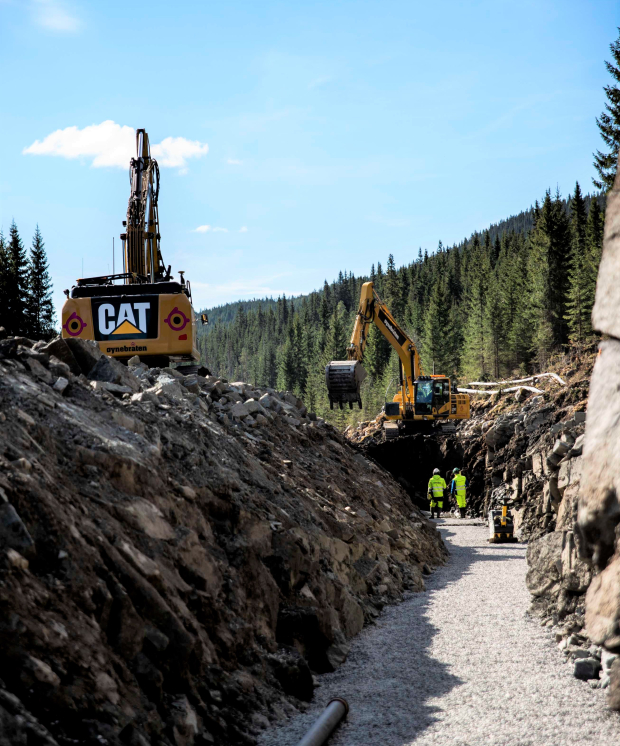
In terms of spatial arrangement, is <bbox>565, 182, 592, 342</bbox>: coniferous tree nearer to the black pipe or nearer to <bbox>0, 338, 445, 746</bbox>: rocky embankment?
<bbox>0, 338, 445, 746</bbox>: rocky embankment

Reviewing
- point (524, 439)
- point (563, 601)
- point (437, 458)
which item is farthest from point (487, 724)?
point (437, 458)

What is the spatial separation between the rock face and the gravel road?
6.60ft

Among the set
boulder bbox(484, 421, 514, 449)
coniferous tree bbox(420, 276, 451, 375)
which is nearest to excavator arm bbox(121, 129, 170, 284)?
boulder bbox(484, 421, 514, 449)

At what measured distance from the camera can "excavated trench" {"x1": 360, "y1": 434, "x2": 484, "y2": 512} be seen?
109ft

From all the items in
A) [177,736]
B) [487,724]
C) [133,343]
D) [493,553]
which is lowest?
[493,553]

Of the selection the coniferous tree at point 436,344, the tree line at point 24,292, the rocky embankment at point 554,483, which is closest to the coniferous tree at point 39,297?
the tree line at point 24,292

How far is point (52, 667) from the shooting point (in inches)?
176

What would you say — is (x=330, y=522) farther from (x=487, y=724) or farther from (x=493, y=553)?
(x=493, y=553)

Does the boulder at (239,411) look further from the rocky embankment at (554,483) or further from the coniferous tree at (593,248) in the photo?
the coniferous tree at (593,248)

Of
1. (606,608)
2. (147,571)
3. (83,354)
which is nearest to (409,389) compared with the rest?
(83,354)

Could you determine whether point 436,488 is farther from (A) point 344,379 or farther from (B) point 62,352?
(B) point 62,352

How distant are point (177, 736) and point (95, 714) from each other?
30.7 inches

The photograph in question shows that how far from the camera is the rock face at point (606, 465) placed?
14.0 ft

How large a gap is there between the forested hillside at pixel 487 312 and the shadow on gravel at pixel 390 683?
37.2 metres
